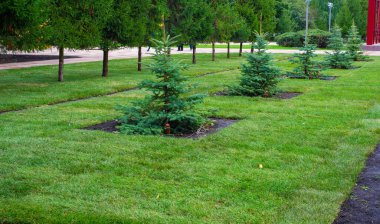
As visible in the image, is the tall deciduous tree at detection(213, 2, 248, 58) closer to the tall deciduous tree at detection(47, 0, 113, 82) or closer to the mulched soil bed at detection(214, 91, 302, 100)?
the tall deciduous tree at detection(47, 0, 113, 82)

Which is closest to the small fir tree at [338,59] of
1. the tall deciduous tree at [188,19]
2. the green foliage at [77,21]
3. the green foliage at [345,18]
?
the tall deciduous tree at [188,19]

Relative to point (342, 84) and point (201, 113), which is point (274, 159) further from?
point (342, 84)

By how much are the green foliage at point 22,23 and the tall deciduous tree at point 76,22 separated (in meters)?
1.50

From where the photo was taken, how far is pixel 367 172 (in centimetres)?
731

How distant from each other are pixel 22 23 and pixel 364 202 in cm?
1005

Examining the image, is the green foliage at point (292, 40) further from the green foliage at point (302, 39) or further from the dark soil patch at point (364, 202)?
the dark soil patch at point (364, 202)

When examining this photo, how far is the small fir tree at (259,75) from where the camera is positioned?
13.9 metres

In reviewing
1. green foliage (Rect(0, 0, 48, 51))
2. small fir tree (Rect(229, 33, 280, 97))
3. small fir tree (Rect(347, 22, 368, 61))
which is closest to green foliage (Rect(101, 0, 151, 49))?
green foliage (Rect(0, 0, 48, 51))

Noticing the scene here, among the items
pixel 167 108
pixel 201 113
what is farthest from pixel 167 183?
pixel 201 113

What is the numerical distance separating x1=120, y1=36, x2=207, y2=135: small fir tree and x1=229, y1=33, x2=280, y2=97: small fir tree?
438 cm

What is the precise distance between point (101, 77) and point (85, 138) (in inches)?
433

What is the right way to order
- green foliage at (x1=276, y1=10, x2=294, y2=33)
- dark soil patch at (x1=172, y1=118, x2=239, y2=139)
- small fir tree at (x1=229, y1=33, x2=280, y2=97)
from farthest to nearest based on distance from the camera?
green foliage at (x1=276, y1=10, x2=294, y2=33) < small fir tree at (x1=229, y1=33, x2=280, y2=97) < dark soil patch at (x1=172, y1=118, x2=239, y2=139)

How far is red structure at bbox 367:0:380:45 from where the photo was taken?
37006 millimetres

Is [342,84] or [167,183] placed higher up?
[342,84]
